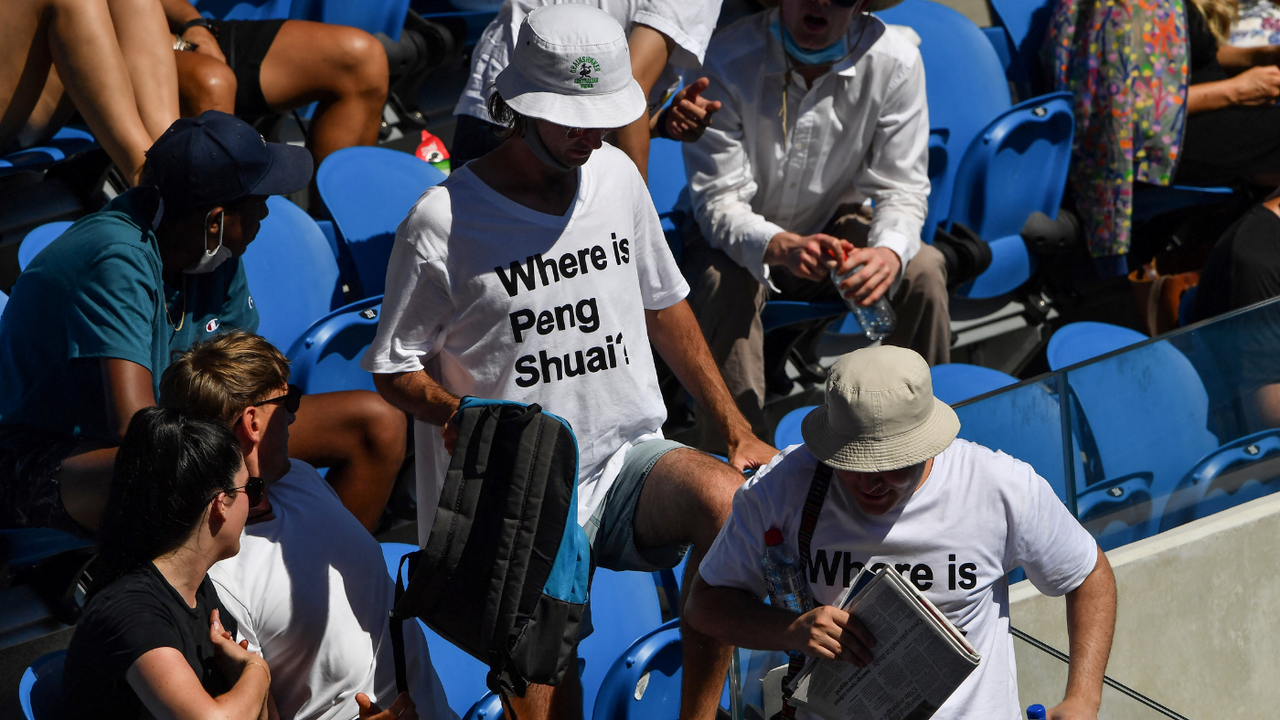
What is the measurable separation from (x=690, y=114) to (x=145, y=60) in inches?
55.4

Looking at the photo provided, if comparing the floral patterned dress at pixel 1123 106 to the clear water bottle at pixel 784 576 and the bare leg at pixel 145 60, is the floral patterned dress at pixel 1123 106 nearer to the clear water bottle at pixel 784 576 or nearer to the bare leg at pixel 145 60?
the clear water bottle at pixel 784 576

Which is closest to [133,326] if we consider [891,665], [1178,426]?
[891,665]

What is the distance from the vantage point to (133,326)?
2535 mm

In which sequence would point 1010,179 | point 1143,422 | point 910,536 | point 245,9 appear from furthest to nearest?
point 245,9, point 1010,179, point 1143,422, point 910,536

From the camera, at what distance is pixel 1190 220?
4773 mm

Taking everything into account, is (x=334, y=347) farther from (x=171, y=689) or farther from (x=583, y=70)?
(x=171, y=689)

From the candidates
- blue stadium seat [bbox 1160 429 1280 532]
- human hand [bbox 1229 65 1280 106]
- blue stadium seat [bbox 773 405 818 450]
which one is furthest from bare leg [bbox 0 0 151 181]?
human hand [bbox 1229 65 1280 106]

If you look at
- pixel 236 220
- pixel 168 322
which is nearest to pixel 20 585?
pixel 168 322

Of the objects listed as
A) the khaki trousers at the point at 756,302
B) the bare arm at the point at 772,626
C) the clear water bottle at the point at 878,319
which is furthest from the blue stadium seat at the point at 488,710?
the clear water bottle at the point at 878,319

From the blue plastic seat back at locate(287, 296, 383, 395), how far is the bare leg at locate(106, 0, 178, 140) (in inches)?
27.9

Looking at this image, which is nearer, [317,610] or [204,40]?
[317,610]

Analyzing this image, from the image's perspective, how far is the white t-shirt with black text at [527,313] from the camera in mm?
2420

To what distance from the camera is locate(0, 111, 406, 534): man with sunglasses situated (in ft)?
8.28

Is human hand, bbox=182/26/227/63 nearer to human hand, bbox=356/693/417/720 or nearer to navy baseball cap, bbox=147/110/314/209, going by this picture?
navy baseball cap, bbox=147/110/314/209
